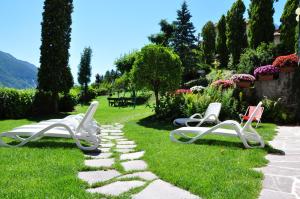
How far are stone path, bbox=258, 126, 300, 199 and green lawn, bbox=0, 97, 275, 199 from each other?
14 cm

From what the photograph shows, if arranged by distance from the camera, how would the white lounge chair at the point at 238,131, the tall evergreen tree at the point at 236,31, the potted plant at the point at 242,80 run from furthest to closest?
the tall evergreen tree at the point at 236,31, the potted plant at the point at 242,80, the white lounge chair at the point at 238,131

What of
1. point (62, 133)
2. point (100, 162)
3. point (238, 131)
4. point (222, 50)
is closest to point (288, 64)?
point (238, 131)

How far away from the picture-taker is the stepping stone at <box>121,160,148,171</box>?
5.69m

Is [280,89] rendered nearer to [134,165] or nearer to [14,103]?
[134,165]

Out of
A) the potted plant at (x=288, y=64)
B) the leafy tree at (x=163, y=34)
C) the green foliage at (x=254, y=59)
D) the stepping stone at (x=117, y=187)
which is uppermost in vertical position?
the leafy tree at (x=163, y=34)

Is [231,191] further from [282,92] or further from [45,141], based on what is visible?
[282,92]

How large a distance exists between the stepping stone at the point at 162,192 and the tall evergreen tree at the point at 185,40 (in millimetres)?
27388

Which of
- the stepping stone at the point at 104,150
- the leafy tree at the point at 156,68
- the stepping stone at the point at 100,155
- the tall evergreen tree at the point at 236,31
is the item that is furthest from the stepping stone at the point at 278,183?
the tall evergreen tree at the point at 236,31

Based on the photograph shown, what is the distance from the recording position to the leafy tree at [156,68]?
15.3 metres

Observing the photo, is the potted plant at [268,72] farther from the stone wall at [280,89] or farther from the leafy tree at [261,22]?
the leafy tree at [261,22]

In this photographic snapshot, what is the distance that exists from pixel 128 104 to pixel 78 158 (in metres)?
22.4

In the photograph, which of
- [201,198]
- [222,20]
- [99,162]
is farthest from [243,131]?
[222,20]

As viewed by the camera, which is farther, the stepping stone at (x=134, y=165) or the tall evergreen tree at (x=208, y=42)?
the tall evergreen tree at (x=208, y=42)

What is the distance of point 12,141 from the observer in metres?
8.56
